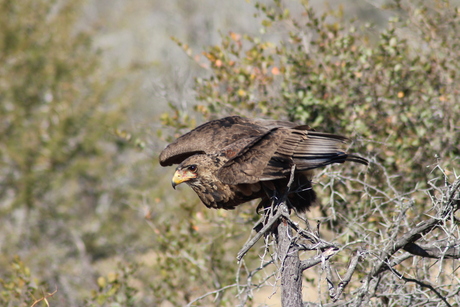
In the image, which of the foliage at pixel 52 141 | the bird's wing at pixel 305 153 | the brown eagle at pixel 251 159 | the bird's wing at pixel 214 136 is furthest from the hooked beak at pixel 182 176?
the foliage at pixel 52 141

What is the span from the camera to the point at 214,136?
3.77m

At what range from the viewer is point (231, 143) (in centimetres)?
365

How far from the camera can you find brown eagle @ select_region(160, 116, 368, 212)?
128 inches

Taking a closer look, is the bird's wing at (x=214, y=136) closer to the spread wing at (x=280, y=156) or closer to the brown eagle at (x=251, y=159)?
the brown eagle at (x=251, y=159)

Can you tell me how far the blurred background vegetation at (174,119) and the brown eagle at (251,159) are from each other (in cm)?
33

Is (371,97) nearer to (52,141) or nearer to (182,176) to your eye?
(182,176)

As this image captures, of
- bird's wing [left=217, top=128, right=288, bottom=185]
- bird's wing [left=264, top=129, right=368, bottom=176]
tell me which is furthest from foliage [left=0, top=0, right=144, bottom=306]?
bird's wing [left=264, top=129, right=368, bottom=176]

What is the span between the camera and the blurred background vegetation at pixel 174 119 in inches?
180

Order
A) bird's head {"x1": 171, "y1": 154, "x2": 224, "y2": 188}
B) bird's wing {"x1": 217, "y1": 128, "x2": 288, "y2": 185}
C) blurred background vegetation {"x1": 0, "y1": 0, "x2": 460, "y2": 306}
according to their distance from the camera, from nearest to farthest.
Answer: bird's wing {"x1": 217, "y1": 128, "x2": 288, "y2": 185}, bird's head {"x1": 171, "y1": 154, "x2": 224, "y2": 188}, blurred background vegetation {"x1": 0, "y1": 0, "x2": 460, "y2": 306}

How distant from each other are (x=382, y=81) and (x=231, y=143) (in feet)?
6.44

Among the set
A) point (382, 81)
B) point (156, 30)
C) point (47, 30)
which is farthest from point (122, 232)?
point (156, 30)

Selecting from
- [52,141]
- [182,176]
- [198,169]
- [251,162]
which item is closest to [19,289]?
[182,176]

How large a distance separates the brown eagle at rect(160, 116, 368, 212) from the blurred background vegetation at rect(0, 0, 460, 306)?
33 cm

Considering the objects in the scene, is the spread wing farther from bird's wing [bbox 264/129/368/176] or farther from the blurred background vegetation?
the blurred background vegetation
